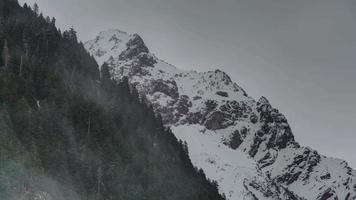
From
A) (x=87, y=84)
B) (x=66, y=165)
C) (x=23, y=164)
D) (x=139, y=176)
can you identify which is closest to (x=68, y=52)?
(x=87, y=84)

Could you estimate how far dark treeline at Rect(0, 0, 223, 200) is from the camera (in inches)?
3059

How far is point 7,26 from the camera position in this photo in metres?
112

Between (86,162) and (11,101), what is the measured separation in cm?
1481

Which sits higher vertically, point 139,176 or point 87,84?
point 87,84

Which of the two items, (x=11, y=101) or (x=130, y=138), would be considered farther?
(x=130, y=138)

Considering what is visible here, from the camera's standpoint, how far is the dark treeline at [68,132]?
3059 inches

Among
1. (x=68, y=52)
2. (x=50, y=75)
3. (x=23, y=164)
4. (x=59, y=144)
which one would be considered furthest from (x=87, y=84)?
(x=23, y=164)

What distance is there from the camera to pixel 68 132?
305 ft

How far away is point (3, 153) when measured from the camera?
7294 centimetres

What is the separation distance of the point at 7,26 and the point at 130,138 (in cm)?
3190

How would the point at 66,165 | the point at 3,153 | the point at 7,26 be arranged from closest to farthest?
the point at 3,153 → the point at 66,165 → the point at 7,26

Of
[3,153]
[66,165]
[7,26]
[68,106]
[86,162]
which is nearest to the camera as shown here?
[3,153]

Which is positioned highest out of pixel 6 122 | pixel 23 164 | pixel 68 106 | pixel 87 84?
pixel 87 84

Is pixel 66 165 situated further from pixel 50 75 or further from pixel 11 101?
pixel 50 75
